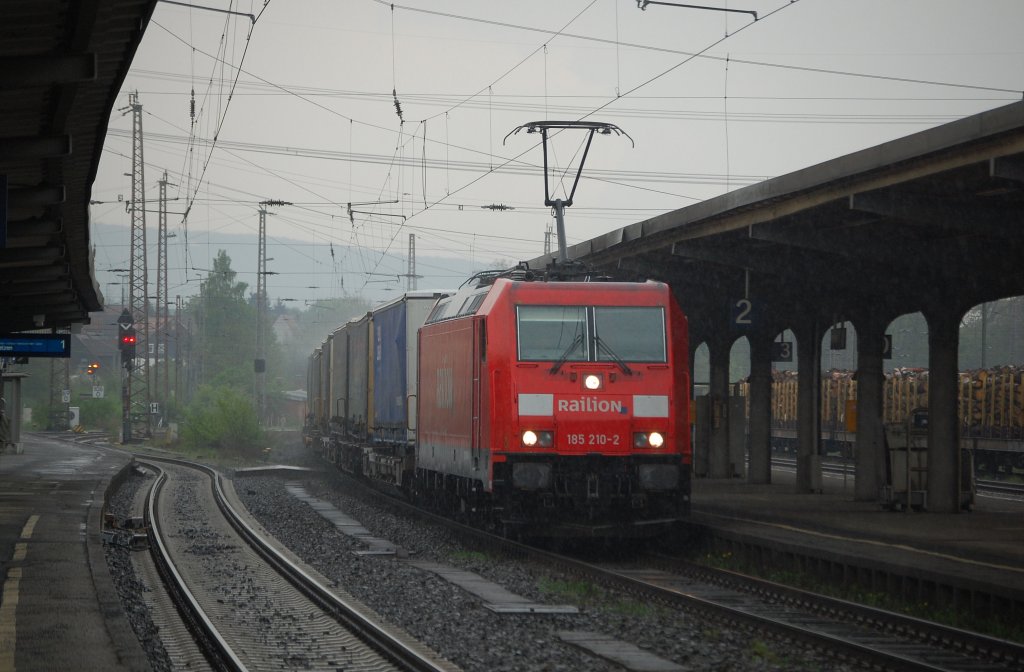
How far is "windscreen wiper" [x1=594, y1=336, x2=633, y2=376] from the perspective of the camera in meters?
15.1

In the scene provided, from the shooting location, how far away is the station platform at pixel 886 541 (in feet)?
37.6

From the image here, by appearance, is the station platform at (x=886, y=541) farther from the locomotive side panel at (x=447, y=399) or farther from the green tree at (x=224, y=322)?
the green tree at (x=224, y=322)

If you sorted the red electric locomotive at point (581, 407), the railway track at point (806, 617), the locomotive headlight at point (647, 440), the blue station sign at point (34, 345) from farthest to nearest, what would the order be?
the blue station sign at point (34, 345)
the locomotive headlight at point (647, 440)
the red electric locomotive at point (581, 407)
the railway track at point (806, 617)

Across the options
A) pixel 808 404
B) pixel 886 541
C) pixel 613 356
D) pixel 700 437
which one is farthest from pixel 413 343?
pixel 886 541

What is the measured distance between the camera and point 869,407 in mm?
21031

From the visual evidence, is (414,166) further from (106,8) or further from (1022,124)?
(106,8)

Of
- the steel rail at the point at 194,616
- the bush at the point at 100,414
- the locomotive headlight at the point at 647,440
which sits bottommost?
the steel rail at the point at 194,616

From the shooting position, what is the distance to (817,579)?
43.7 ft

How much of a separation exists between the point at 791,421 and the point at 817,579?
108ft

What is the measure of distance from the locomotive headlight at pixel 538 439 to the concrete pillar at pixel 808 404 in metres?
9.64

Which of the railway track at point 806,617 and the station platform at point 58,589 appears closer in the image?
the station platform at point 58,589

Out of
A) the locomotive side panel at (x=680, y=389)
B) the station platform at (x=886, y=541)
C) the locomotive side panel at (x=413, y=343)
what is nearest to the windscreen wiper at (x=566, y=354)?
the locomotive side panel at (x=680, y=389)

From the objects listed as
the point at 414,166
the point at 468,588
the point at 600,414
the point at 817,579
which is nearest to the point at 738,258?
the point at 600,414

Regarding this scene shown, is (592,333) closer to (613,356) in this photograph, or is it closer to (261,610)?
(613,356)
